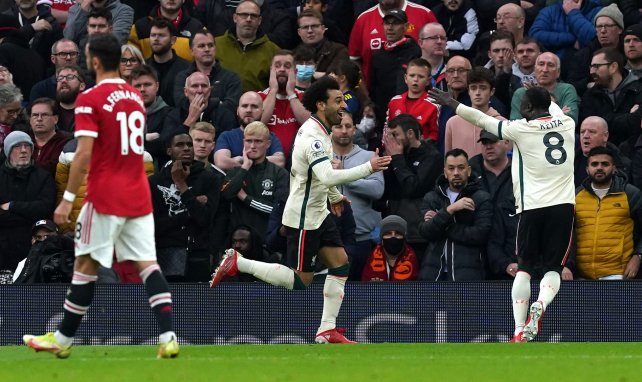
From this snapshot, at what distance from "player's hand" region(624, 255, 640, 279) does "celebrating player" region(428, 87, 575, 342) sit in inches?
71.5

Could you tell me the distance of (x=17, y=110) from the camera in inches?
657

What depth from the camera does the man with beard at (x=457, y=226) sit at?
14.7m

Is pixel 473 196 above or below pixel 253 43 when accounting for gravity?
below

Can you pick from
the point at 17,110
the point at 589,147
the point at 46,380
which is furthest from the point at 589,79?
the point at 46,380

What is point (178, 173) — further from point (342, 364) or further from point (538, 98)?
point (342, 364)

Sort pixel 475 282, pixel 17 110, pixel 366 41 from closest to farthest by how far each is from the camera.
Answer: pixel 475 282 < pixel 17 110 < pixel 366 41

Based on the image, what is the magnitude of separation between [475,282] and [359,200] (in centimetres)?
193

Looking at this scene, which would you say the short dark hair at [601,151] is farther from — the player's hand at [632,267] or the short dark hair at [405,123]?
the short dark hair at [405,123]

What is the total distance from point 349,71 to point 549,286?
15.8ft

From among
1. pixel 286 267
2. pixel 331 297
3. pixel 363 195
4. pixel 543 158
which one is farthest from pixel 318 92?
pixel 363 195

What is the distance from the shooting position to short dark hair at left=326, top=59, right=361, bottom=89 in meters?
16.7

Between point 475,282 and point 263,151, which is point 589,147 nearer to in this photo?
point 475,282

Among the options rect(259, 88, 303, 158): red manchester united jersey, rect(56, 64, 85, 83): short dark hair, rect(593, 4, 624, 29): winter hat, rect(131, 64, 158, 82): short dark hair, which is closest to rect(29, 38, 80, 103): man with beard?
rect(56, 64, 85, 83): short dark hair

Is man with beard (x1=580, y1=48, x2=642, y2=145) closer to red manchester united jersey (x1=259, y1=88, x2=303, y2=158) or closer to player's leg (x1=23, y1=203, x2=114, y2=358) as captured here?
red manchester united jersey (x1=259, y1=88, x2=303, y2=158)
